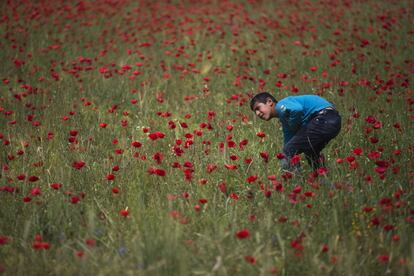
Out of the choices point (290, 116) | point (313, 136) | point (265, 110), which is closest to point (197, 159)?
point (265, 110)

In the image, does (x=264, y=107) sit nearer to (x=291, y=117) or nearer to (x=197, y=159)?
(x=291, y=117)

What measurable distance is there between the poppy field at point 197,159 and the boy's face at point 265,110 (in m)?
0.37

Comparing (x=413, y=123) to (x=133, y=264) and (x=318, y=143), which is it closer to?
(x=318, y=143)

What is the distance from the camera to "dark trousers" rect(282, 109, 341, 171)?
349cm

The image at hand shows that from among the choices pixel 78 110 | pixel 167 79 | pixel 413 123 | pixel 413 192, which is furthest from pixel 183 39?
pixel 413 192

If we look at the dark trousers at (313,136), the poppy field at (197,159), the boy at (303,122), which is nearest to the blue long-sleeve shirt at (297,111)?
the boy at (303,122)

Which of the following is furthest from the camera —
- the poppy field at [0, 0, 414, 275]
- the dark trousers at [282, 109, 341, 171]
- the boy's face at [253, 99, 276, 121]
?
the boy's face at [253, 99, 276, 121]

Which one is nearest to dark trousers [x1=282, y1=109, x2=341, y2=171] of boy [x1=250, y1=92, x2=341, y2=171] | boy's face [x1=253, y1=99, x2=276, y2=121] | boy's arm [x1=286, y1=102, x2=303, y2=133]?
boy [x1=250, y1=92, x2=341, y2=171]

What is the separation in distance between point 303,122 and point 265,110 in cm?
37

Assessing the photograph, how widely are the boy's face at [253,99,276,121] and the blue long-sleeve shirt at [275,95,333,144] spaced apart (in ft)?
0.28

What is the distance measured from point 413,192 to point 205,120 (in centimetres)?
252

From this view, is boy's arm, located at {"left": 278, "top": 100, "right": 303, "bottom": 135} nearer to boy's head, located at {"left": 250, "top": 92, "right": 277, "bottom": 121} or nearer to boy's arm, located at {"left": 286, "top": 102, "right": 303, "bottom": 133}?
boy's arm, located at {"left": 286, "top": 102, "right": 303, "bottom": 133}

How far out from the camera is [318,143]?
3561 mm

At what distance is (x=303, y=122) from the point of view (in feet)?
12.4
